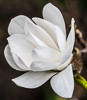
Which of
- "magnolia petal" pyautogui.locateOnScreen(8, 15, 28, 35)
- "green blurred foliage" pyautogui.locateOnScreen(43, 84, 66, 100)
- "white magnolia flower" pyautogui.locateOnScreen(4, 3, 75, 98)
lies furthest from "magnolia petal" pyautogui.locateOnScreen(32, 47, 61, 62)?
"green blurred foliage" pyautogui.locateOnScreen(43, 84, 66, 100)

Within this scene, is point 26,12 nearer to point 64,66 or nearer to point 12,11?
point 12,11

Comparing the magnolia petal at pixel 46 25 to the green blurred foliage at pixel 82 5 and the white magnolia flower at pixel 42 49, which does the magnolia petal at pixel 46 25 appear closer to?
the white magnolia flower at pixel 42 49

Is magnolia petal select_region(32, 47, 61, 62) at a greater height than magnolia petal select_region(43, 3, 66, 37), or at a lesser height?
lesser

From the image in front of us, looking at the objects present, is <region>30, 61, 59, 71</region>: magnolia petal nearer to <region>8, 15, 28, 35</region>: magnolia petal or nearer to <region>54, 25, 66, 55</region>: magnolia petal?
<region>54, 25, 66, 55</region>: magnolia petal

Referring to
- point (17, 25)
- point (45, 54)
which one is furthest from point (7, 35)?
point (45, 54)

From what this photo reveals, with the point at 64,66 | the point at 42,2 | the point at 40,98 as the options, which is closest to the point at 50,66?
the point at 64,66

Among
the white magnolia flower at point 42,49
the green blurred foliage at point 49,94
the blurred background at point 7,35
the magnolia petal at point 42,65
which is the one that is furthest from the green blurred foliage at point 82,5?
the magnolia petal at point 42,65

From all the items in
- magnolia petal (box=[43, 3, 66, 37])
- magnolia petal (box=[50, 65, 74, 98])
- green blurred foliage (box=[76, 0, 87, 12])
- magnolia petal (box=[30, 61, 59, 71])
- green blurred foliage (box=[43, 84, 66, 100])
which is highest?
magnolia petal (box=[43, 3, 66, 37])
